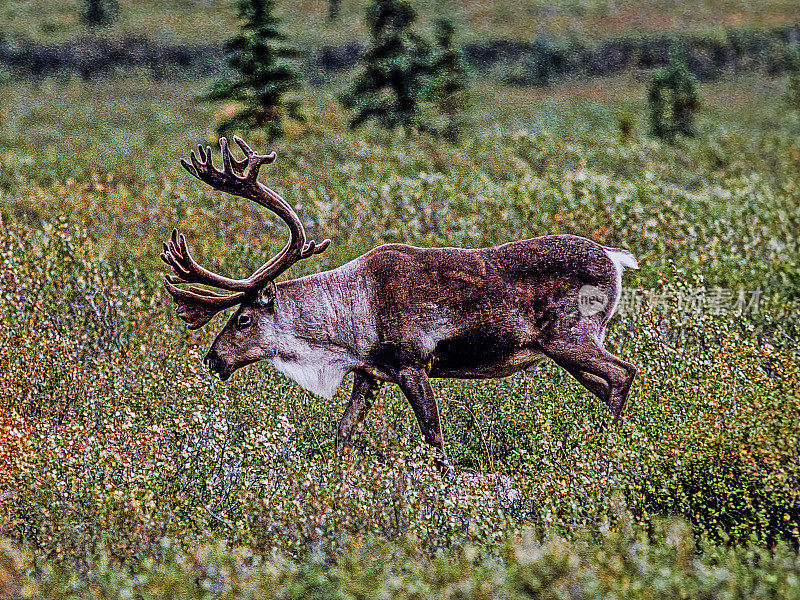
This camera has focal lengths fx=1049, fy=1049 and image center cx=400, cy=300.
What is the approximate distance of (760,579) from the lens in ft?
22.1

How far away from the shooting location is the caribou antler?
9203 millimetres

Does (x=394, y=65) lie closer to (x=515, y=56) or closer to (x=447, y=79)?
(x=447, y=79)

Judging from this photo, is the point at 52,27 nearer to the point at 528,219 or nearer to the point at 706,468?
the point at 528,219

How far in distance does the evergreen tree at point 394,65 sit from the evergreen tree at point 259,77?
6.80ft

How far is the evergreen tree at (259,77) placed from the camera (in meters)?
21.3

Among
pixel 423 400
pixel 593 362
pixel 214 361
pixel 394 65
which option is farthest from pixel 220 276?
pixel 394 65

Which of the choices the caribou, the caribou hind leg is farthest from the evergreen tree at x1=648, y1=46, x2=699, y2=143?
the caribou

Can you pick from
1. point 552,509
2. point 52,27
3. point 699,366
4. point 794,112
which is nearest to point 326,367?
point 552,509

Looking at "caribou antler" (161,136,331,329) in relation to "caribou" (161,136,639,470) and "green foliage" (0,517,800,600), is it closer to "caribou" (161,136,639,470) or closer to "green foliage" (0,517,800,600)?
"caribou" (161,136,639,470)

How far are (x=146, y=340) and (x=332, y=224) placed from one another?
6175mm

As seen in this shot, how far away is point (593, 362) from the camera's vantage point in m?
9.60

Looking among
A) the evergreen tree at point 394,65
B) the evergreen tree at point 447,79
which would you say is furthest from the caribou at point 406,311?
the evergreen tree at point 447,79

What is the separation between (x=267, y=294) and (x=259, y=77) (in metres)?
13.8

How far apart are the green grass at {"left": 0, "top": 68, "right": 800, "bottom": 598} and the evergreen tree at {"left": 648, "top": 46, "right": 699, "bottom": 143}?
11754 mm
